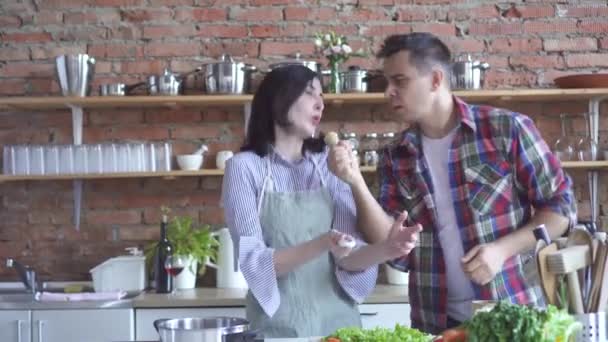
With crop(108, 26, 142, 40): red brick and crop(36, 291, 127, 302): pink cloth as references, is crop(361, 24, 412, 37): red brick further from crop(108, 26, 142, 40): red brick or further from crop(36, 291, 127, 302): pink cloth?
crop(36, 291, 127, 302): pink cloth

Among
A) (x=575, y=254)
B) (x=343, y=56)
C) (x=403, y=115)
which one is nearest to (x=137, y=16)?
(x=343, y=56)

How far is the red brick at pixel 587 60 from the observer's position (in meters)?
3.73

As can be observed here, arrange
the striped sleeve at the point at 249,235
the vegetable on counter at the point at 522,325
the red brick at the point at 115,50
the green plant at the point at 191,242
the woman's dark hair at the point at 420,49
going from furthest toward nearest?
1. the red brick at the point at 115,50
2. the green plant at the point at 191,242
3. the woman's dark hair at the point at 420,49
4. the striped sleeve at the point at 249,235
5. the vegetable on counter at the point at 522,325

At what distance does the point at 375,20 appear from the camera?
374cm

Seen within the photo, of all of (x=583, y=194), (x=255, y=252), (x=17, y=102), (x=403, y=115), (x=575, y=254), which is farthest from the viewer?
(x=583, y=194)

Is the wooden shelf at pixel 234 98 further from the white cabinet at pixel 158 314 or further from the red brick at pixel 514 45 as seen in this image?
the white cabinet at pixel 158 314

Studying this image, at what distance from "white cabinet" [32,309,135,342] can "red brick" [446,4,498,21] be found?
2024 mm

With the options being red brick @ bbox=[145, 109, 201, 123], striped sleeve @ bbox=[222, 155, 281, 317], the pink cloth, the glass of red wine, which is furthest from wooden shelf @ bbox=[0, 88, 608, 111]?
striped sleeve @ bbox=[222, 155, 281, 317]

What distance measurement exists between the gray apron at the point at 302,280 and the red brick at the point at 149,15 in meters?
1.86

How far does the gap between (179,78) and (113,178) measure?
57cm

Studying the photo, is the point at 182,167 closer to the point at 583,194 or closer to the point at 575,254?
the point at 583,194

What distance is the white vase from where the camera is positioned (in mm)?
3424

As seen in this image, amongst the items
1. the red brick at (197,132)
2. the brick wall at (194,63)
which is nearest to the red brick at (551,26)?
the brick wall at (194,63)

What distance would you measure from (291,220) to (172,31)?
1941 mm
